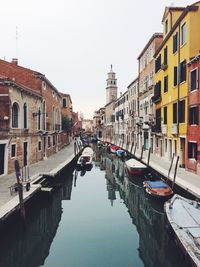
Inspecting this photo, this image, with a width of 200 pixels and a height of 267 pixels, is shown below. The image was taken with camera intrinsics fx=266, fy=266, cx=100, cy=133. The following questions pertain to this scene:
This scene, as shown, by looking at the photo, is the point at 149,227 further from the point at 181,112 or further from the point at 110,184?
the point at 181,112

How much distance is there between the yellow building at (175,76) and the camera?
1797cm

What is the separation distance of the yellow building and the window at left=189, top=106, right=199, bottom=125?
1.02 m

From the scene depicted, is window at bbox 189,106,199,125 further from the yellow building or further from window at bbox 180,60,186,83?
window at bbox 180,60,186,83

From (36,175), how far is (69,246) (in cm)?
768

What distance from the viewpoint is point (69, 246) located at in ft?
32.1

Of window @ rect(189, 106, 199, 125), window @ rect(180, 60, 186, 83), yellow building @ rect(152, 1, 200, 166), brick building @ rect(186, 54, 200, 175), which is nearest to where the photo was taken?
brick building @ rect(186, 54, 200, 175)

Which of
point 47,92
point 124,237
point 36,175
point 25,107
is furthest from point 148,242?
point 47,92

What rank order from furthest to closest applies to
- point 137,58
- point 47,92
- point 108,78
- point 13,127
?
1. point 108,78
2. point 137,58
3. point 47,92
4. point 13,127

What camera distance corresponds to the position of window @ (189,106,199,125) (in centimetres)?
1691

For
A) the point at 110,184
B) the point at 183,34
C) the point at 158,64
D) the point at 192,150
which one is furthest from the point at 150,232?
the point at 158,64

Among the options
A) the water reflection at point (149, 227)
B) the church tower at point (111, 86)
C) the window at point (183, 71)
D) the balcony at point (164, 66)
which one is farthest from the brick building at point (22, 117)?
the church tower at point (111, 86)

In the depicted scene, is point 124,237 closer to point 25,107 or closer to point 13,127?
point 13,127

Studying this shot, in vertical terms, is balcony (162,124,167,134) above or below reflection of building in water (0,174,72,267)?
above

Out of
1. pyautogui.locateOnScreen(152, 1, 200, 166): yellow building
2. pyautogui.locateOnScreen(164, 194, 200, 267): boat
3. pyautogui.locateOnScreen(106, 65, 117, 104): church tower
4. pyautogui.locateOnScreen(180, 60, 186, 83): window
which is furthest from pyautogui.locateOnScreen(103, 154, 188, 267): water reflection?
pyautogui.locateOnScreen(106, 65, 117, 104): church tower
